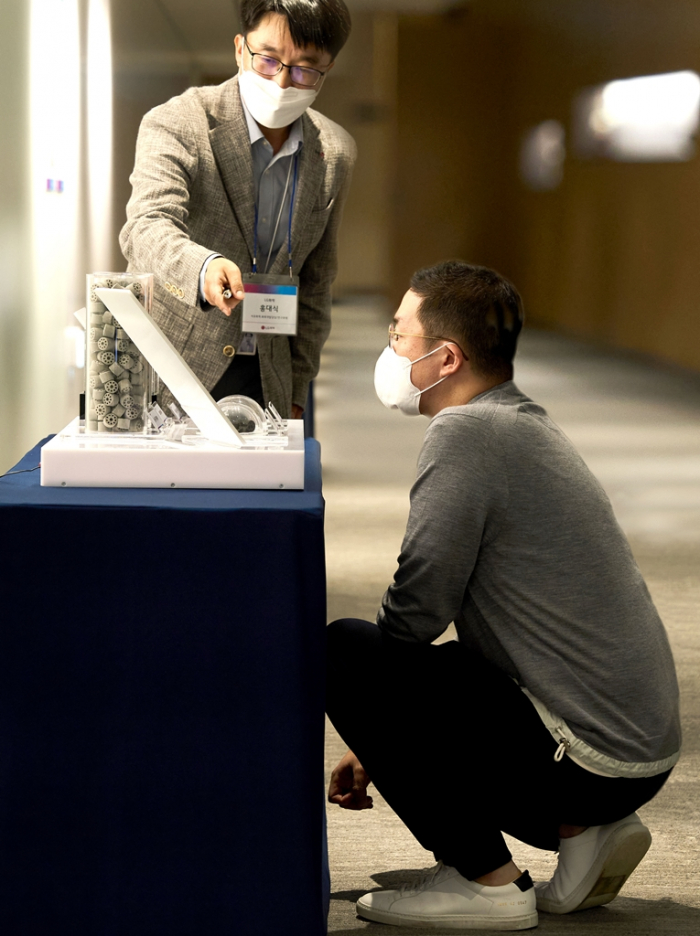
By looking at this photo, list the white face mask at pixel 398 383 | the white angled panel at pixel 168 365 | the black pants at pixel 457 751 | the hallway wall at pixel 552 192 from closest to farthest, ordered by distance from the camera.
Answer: the white angled panel at pixel 168 365, the black pants at pixel 457 751, the white face mask at pixel 398 383, the hallway wall at pixel 552 192

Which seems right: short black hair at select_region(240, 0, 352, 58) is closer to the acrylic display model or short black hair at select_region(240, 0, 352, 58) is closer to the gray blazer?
the gray blazer

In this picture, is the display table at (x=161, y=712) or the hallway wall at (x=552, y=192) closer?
the display table at (x=161, y=712)

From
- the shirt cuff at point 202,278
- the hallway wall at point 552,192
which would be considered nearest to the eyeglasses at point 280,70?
the shirt cuff at point 202,278

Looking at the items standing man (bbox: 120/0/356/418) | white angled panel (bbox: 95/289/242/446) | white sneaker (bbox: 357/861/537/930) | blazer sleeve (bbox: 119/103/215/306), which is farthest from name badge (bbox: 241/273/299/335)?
white sneaker (bbox: 357/861/537/930)

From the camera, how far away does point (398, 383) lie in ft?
6.11

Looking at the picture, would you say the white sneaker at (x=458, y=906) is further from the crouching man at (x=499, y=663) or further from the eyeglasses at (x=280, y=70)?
the eyeglasses at (x=280, y=70)

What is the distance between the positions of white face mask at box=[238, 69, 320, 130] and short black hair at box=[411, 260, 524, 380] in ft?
1.98

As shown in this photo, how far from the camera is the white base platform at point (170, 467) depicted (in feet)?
5.09

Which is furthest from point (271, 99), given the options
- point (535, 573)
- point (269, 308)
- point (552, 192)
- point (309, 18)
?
point (552, 192)

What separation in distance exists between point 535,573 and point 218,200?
3.68ft

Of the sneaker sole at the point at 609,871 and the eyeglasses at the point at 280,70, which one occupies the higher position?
the eyeglasses at the point at 280,70

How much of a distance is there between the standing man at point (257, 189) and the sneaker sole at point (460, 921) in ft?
3.54

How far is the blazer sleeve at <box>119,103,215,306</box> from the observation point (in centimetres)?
196

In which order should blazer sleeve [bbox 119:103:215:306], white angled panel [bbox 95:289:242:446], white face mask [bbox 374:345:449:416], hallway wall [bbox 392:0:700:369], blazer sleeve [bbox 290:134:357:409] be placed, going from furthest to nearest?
1. hallway wall [bbox 392:0:700:369]
2. blazer sleeve [bbox 290:134:357:409]
3. blazer sleeve [bbox 119:103:215:306]
4. white face mask [bbox 374:345:449:416]
5. white angled panel [bbox 95:289:242:446]
